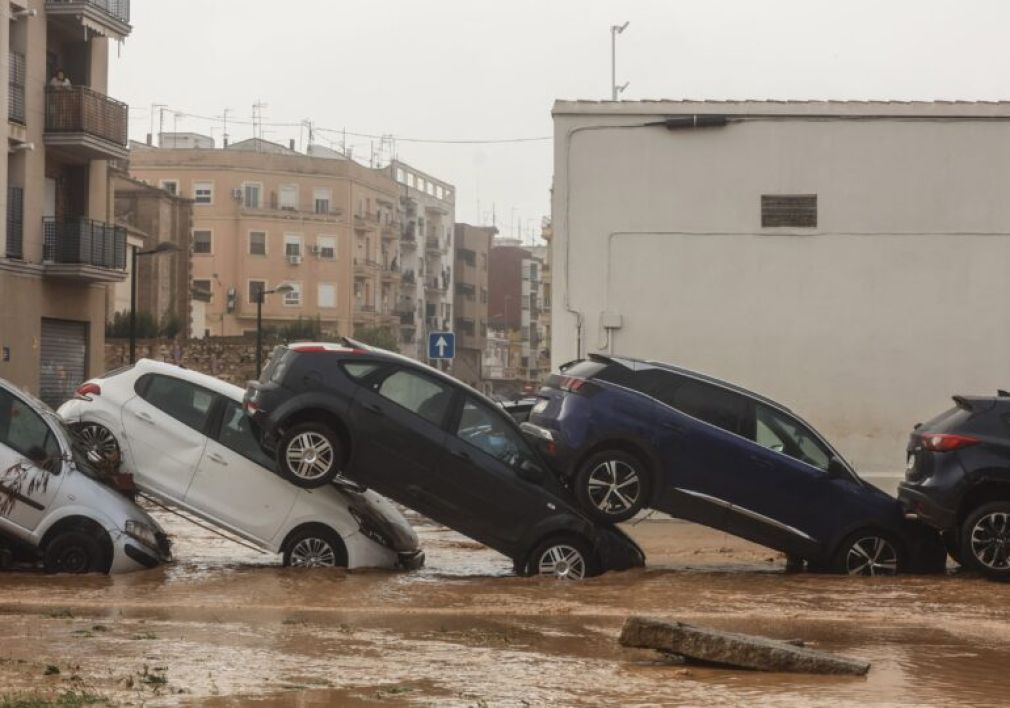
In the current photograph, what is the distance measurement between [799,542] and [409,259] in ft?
341

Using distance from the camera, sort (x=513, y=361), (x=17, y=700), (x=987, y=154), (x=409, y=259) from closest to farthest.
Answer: (x=17, y=700) < (x=987, y=154) < (x=409, y=259) < (x=513, y=361)

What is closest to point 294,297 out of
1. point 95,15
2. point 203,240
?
point 203,240

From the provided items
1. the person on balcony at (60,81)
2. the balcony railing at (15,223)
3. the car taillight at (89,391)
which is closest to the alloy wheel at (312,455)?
the car taillight at (89,391)

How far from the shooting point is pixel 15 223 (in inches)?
1522

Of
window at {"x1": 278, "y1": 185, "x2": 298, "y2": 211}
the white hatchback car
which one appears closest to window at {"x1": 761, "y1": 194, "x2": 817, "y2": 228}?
the white hatchback car

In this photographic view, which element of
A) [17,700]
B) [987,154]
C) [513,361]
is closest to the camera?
[17,700]

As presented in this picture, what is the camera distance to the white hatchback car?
1497cm

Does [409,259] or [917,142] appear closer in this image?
[917,142]

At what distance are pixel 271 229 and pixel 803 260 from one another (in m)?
74.8

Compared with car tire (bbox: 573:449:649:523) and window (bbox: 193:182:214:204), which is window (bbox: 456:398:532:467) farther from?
window (bbox: 193:182:214:204)

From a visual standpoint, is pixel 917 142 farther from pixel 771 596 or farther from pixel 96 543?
pixel 96 543

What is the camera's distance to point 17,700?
8039mm

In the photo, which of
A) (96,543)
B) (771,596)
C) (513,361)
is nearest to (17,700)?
(96,543)

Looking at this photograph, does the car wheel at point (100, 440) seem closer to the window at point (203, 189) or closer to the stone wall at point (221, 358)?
the stone wall at point (221, 358)
